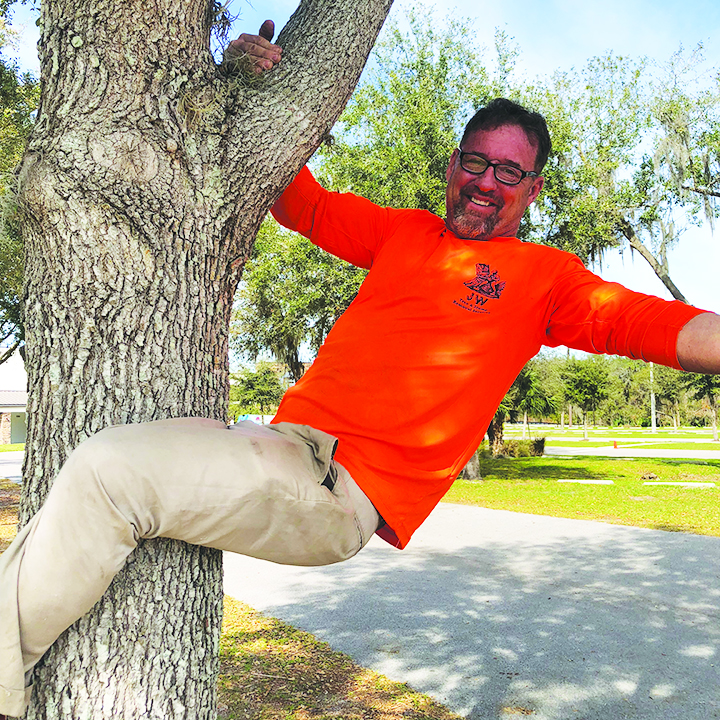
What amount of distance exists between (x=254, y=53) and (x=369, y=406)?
1.26m

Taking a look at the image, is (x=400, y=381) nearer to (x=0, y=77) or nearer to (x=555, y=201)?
(x=0, y=77)

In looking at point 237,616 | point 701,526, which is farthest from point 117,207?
point 701,526

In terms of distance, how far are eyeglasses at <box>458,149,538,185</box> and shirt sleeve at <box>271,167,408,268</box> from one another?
32 cm

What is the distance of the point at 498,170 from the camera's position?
8.20 ft

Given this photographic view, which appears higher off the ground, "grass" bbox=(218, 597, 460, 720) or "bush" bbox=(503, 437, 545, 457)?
"grass" bbox=(218, 597, 460, 720)

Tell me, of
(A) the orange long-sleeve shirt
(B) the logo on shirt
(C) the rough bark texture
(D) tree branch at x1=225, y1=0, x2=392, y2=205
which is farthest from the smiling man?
(C) the rough bark texture

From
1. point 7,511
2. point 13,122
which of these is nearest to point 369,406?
point 13,122

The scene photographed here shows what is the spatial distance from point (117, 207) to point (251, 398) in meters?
40.4

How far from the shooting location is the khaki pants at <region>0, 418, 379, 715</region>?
157 centimetres

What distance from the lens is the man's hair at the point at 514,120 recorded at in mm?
2506

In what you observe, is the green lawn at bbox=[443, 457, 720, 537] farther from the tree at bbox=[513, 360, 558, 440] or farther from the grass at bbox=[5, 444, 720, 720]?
the tree at bbox=[513, 360, 558, 440]

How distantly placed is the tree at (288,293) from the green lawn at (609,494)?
556 cm

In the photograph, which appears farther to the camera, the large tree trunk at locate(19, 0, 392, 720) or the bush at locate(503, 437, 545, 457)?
the bush at locate(503, 437, 545, 457)

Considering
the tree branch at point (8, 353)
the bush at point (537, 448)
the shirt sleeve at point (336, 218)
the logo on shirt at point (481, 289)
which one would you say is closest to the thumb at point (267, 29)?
the shirt sleeve at point (336, 218)
